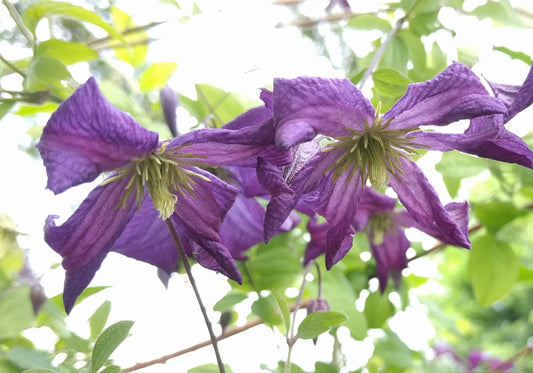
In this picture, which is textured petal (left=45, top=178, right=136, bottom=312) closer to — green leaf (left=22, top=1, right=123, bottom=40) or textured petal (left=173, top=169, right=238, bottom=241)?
textured petal (left=173, top=169, right=238, bottom=241)

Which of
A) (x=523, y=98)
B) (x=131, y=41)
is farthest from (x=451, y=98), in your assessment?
(x=131, y=41)

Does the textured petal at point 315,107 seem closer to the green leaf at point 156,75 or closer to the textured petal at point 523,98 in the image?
the textured petal at point 523,98

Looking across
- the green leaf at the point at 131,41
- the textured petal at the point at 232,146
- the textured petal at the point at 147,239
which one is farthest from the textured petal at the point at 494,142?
the green leaf at the point at 131,41

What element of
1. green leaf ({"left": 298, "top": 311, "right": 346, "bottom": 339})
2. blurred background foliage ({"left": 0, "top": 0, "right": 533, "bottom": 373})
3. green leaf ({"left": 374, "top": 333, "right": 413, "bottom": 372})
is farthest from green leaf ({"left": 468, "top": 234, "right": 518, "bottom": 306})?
green leaf ({"left": 298, "top": 311, "right": 346, "bottom": 339})

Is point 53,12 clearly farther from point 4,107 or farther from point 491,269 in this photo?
point 491,269

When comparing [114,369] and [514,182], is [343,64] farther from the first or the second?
[114,369]
